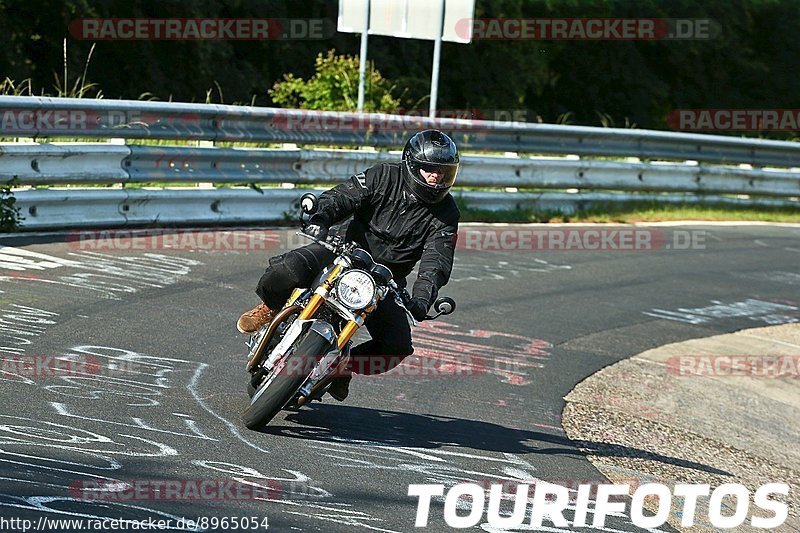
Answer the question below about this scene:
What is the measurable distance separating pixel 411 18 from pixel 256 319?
12.2 m

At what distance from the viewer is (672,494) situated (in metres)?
6.98

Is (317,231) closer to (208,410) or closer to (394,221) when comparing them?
(394,221)

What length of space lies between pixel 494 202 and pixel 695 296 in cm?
372

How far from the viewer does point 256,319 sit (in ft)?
23.6

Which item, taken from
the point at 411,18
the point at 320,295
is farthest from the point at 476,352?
the point at 411,18

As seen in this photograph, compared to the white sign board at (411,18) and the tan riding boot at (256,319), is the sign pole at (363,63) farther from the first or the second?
the tan riding boot at (256,319)

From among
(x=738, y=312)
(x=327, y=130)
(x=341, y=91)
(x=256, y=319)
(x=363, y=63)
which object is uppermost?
(x=363, y=63)

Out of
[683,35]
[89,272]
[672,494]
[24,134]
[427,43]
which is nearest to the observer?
[672,494]

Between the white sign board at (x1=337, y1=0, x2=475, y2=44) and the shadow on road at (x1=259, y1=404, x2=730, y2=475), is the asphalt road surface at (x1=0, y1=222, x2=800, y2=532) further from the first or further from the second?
the white sign board at (x1=337, y1=0, x2=475, y2=44)

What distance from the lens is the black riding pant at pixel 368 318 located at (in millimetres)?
6918

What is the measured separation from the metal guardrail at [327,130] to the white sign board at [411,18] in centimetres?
219

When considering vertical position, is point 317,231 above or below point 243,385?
above

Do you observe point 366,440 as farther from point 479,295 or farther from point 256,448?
point 479,295

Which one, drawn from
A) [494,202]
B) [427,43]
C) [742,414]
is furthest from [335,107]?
[742,414]
